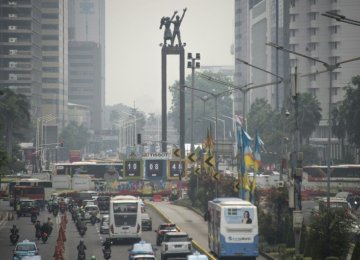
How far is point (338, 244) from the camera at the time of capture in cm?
5462

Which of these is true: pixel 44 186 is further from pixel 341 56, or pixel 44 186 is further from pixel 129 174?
pixel 341 56

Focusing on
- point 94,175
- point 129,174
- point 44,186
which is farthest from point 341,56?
point 44,186

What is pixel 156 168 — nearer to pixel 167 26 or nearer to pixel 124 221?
pixel 167 26

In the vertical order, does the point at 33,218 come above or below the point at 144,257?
below

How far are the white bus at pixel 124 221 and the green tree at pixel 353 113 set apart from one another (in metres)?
80.0

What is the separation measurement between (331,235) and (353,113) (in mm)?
103186

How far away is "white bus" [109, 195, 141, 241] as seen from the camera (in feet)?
255

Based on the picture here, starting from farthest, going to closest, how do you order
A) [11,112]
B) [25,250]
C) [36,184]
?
[11,112] → [36,184] → [25,250]

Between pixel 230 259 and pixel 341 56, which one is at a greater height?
pixel 341 56

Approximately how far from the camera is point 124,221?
255 ft

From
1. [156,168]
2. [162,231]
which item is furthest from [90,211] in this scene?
[156,168]

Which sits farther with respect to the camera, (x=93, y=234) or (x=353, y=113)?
(x=353, y=113)

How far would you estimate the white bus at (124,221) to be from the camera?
77.6 metres

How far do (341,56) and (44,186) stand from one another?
3199 inches
